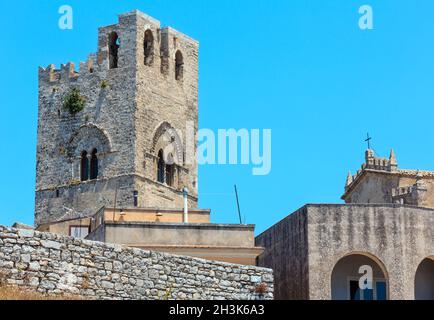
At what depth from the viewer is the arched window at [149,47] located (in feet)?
225

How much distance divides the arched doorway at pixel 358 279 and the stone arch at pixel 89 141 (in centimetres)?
2950

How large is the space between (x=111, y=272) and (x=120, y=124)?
128 ft

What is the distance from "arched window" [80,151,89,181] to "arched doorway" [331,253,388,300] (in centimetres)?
3059

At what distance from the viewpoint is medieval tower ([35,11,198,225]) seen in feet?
219

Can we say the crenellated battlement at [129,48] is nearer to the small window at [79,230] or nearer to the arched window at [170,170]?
the arched window at [170,170]

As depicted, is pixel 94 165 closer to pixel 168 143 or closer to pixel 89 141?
pixel 89 141

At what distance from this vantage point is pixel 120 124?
67000mm

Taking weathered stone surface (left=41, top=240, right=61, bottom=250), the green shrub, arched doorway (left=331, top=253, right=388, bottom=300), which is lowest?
weathered stone surface (left=41, top=240, right=61, bottom=250)

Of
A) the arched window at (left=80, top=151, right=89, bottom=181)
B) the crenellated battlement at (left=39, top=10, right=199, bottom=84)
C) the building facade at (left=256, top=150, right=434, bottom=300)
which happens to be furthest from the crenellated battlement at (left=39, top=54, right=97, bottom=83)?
the building facade at (left=256, top=150, right=434, bottom=300)

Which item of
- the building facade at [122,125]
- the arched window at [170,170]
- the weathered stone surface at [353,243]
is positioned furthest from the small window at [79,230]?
the arched window at [170,170]

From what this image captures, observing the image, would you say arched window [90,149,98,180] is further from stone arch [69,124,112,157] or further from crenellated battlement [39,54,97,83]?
crenellated battlement [39,54,97,83]

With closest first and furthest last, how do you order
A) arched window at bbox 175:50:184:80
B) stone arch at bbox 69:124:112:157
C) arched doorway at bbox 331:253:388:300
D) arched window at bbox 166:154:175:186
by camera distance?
arched doorway at bbox 331:253:388:300 → stone arch at bbox 69:124:112:157 → arched window at bbox 166:154:175:186 → arched window at bbox 175:50:184:80

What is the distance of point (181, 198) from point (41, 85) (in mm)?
8845
